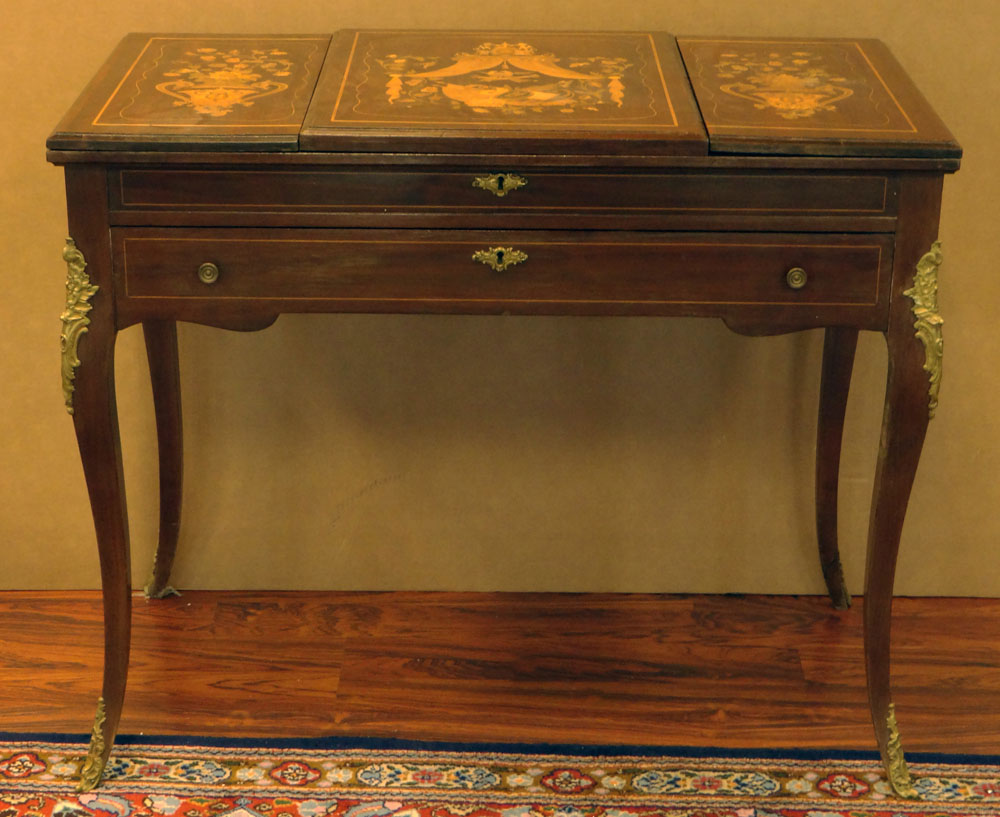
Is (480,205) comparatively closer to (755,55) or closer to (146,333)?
(755,55)

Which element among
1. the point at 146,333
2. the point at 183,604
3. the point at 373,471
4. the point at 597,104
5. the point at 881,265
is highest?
the point at 597,104

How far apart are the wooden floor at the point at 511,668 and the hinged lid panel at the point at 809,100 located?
109 cm

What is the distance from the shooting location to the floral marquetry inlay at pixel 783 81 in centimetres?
211

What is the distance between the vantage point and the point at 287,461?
2.83 metres

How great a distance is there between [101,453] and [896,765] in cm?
142

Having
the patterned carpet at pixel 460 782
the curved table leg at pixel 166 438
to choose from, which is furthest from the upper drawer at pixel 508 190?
the patterned carpet at pixel 460 782

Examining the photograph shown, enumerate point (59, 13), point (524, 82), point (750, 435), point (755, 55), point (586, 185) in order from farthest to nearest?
point (750, 435)
point (59, 13)
point (755, 55)
point (524, 82)
point (586, 185)

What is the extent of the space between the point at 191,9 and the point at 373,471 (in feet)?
3.15

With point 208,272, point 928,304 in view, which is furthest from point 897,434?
point 208,272

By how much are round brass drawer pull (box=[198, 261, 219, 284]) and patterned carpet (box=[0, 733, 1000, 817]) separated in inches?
34.3

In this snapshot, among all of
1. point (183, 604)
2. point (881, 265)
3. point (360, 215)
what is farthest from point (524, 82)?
point (183, 604)

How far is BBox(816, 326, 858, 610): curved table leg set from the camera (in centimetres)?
266

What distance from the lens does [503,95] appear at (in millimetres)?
2127

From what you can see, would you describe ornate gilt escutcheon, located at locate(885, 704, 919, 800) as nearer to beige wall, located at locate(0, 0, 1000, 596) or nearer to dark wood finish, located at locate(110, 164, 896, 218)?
beige wall, located at locate(0, 0, 1000, 596)
